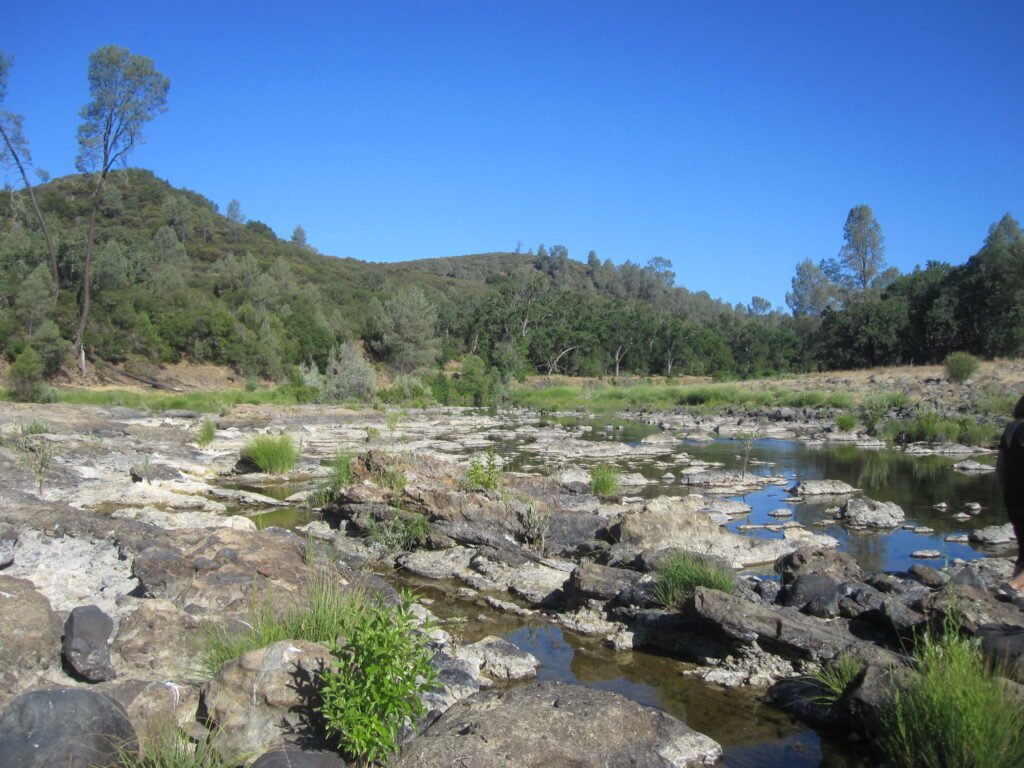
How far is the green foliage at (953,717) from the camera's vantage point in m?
4.18

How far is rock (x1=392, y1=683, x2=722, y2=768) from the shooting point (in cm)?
477

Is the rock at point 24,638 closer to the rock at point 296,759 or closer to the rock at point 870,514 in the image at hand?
the rock at point 296,759

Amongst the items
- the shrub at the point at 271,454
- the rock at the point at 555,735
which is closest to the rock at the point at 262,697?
the rock at the point at 555,735

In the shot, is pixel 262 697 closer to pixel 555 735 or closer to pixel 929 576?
pixel 555 735

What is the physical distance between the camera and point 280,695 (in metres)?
4.83

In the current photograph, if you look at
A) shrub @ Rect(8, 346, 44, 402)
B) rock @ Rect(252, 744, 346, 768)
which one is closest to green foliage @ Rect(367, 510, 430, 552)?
rock @ Rect(252, 744, 346, 768)

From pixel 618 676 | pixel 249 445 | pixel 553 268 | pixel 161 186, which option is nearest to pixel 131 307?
pixel 249 445

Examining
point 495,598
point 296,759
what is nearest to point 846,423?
point 495,598

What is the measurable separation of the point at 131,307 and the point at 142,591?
47191mm

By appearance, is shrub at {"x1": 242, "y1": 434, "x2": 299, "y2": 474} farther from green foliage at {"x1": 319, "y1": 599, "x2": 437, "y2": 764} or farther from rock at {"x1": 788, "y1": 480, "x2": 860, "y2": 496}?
green foliage at {"x1": 319, "y1": 599, "x2": 437, "y2": 764}

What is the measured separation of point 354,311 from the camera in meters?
78.8

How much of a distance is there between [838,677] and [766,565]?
15.8 ft

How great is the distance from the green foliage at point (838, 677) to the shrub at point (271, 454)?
13861mm

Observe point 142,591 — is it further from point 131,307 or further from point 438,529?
point 131,307
